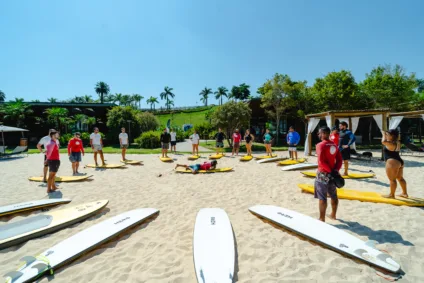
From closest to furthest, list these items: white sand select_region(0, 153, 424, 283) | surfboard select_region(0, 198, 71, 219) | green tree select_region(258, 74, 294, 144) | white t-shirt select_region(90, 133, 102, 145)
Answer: white sand select_region(0, 153, 424, 283) < surfboard select_region(0, 198, 71, 219) < white t-shirt select_region(90, 133, 102, 145) < green tree select_region(258, 74, 294, 144)

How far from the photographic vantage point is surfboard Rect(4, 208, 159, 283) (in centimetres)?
271

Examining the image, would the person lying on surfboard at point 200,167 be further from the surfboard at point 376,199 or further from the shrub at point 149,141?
the shrub at point 149,141

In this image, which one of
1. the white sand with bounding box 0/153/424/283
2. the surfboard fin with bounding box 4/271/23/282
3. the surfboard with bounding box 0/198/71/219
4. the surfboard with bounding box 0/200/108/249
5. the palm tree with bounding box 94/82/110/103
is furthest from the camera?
the palm tree with bounding box 94/82/110/103

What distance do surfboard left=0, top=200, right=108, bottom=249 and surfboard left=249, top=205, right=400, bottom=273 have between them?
362cm

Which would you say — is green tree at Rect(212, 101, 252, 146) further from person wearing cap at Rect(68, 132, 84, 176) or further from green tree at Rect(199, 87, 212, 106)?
green tree at Rect(199, 87, 212, 106)

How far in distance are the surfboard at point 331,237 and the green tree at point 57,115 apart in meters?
26.4

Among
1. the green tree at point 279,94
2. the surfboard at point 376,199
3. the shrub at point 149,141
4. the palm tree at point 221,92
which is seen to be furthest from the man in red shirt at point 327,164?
the palm tree at point 221,92

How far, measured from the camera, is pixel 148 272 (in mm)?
2865

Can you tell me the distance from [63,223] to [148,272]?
7.79 feet

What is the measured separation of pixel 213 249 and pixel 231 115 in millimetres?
15560

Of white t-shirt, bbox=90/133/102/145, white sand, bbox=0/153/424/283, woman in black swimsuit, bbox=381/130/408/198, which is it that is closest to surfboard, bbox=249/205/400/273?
white sand, bbox=0/153/424/283

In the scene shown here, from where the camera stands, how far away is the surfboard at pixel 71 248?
2713 millimetres

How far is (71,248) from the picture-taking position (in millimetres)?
3240

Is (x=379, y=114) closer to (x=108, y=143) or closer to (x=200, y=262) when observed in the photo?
(x=200, y=262)
